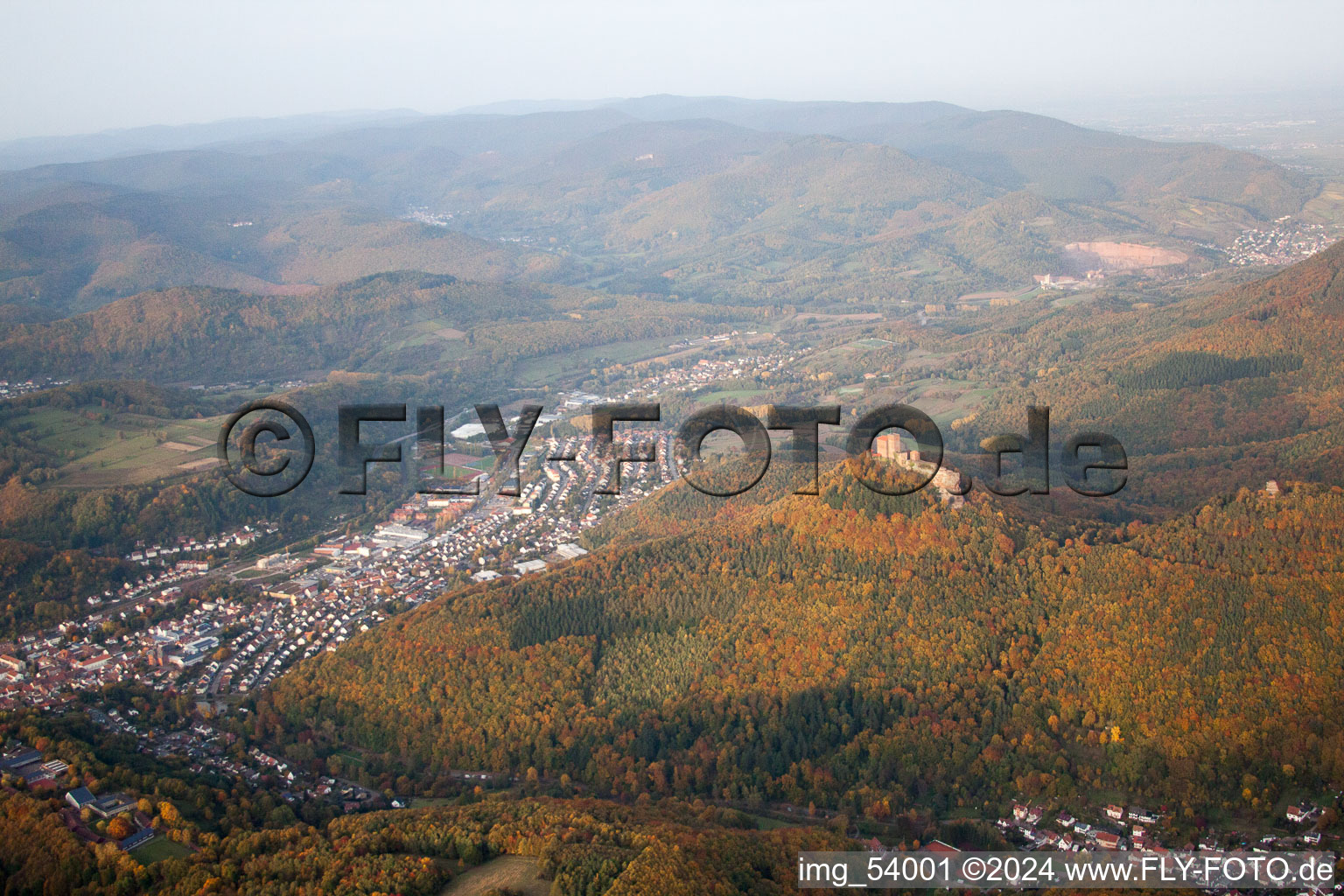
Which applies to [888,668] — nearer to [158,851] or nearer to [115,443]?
[158,851]

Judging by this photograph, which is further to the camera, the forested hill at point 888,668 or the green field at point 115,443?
the green field at point 115,443

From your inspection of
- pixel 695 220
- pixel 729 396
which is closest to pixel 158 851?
pixel 729 396

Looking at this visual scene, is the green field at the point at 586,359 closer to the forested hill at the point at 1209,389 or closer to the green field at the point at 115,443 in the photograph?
the green field at the point at 115,443

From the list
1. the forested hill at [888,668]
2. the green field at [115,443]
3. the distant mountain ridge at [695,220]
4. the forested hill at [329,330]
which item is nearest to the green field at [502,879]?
the forested hill at [888,668]

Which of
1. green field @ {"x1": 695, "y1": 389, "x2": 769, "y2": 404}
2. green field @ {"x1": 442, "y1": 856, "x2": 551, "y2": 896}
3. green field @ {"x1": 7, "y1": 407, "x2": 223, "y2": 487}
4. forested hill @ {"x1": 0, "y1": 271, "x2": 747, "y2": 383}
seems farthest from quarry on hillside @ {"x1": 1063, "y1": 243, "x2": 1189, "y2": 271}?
green field @ {"x1": 442, "y1": 856, "x2": 551, "y2": 896}

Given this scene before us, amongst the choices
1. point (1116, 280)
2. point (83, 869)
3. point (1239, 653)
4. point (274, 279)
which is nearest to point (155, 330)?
→ point (274, 279)

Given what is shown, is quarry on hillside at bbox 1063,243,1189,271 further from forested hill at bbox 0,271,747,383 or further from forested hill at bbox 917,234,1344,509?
forested hill at bbox 917,234,1344,509
